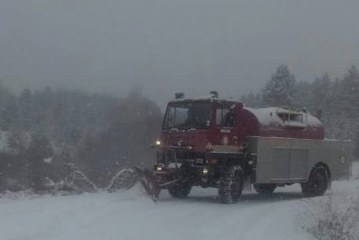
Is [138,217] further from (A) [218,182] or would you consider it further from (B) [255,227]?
(A) [218,182]

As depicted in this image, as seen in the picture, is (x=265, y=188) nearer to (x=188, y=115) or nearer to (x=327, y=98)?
(x=188, y=115)

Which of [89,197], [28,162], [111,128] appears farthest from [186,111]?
[111,128]

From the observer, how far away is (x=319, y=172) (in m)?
22.5

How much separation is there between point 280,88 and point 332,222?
231ft

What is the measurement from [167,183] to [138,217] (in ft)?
14.0

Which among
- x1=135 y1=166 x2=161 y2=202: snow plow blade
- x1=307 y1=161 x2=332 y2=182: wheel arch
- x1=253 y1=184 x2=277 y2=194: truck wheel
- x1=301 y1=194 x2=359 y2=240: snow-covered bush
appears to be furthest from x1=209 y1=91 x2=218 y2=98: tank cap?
x1=301 y1=194 x2=359 y2=240: snow-covered bush

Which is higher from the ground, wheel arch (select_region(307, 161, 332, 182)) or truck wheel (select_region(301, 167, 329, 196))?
wheel arch (select_region(307, 161, 332, 182))

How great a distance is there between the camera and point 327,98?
10175 cm

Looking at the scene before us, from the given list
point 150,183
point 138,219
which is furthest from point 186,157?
point 138,219

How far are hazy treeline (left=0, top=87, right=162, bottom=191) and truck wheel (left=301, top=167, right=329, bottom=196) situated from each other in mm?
10165

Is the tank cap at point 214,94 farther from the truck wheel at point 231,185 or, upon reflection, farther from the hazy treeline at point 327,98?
the hazy treeline at point 327,98

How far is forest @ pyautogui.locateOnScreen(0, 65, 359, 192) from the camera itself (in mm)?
47250

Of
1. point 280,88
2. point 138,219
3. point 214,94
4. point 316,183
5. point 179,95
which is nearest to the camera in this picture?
point 138,219

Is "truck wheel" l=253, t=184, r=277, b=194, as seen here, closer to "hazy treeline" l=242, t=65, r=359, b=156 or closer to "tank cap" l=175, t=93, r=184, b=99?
"tank cap" l=175, t=93, r=184, b=99
